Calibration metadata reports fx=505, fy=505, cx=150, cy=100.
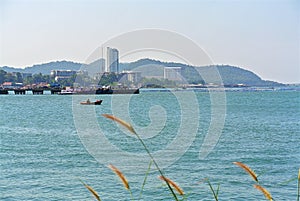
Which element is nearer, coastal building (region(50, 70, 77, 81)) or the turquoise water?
the turquoise water

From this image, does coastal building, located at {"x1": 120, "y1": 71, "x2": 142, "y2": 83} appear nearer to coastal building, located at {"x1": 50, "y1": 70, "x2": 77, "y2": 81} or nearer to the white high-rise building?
the white high-rise building

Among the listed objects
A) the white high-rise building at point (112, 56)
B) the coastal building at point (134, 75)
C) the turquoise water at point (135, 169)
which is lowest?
the turquoise water at point (135, 169)

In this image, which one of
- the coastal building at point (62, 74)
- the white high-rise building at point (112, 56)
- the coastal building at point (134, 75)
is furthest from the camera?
the coastal building at point (62, 74)

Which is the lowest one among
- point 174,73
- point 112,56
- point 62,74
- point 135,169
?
point 135,169

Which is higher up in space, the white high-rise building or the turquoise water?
the white high-rise building

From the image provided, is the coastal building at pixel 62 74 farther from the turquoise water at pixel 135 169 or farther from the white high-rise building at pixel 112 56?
the turquoise water at pixel 135 169

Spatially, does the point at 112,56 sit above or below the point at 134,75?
above

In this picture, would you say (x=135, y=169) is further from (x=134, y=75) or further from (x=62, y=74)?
(x=62, y=74)

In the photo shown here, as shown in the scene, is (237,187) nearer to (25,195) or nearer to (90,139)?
(25,195)

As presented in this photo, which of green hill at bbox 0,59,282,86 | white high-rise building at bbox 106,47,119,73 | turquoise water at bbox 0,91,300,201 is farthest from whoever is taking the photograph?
green hill at bbox 0,59,282,86

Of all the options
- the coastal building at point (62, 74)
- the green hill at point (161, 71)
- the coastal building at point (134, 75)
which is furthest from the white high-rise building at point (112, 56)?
the coastal building at point (62, 74)

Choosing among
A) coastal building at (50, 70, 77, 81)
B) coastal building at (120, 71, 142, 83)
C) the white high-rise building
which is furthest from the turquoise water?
coastal building at (50, 70, 77, 81)

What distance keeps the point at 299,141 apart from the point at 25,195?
19266 mm

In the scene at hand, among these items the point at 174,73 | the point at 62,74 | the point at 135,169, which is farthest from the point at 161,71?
the point at 62,74
